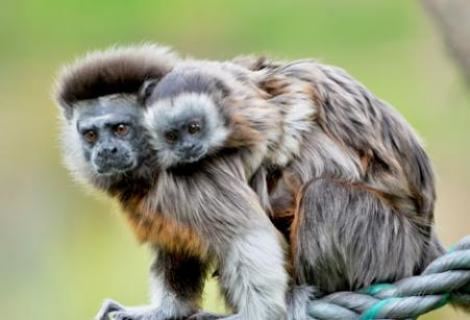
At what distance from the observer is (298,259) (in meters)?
6.03

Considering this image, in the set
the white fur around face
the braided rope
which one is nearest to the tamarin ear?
the white fur around face

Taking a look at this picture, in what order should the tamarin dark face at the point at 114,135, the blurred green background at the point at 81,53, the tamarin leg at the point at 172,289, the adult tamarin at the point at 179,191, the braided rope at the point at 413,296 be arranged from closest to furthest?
the braided rope at the point at 413,296
the adult tamarin at the point at 179,191
the tamarin dark face at the point at 114,135
the tamarin leg at the point at 172,289
the blurred green background at the point at 81,53

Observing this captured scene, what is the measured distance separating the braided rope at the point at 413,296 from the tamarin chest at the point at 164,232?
54 centimetres

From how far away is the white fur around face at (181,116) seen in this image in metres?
6.16

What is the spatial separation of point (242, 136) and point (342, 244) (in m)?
0.61

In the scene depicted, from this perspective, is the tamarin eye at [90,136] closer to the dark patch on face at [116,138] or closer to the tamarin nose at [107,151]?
the dark patch on face at [116,138]

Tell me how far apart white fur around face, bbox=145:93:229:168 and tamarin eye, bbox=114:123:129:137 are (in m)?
0.17

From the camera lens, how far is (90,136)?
6.52 m

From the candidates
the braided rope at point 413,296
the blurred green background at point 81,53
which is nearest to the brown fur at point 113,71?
the braided rope at point 413,296

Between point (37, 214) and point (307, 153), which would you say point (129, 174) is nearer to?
point (307, 153)

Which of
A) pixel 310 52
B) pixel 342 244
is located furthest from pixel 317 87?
pixel 310 52

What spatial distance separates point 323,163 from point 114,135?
0.92 metres

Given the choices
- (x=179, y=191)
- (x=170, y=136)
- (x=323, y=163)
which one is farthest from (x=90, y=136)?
(x=323, y=163)

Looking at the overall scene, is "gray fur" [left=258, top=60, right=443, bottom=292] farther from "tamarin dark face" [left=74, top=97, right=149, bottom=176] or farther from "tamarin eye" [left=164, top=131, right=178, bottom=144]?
"tamarin dark face" [left=74, top=97, right=149, bottom=176]
